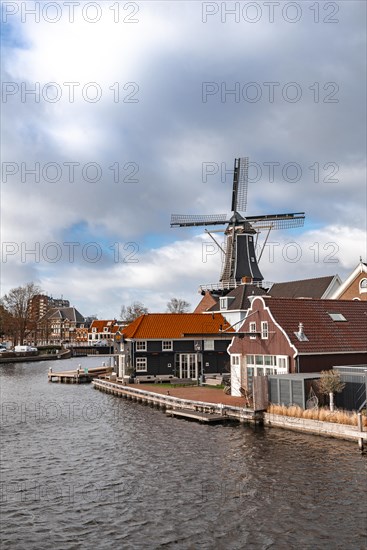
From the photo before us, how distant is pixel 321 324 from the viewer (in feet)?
123

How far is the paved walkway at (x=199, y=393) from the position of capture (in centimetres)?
3755

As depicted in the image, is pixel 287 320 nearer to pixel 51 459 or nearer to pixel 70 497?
pixel 51 459

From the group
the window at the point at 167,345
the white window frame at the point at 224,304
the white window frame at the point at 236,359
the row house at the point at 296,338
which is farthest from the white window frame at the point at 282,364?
the white window frame at the point at 224,304

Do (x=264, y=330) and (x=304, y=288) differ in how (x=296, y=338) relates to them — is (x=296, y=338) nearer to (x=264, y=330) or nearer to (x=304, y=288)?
(x=264, y=330)

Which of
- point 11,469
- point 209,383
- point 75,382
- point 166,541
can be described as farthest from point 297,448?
point 75,382

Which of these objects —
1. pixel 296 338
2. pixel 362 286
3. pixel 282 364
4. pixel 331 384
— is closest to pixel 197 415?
pixel 282 364

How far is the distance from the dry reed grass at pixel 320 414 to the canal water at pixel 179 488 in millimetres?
1361

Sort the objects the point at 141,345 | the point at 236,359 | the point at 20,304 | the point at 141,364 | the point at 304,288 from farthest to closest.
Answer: the point at 20,304, the point at 304,288, the point at 141,364, the point at 141,345, the point at 236,359

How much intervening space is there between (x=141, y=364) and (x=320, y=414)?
91.2 feet

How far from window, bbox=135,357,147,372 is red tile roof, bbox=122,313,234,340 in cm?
219

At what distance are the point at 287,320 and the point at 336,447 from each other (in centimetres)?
1230

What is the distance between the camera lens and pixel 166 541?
52.3 feet

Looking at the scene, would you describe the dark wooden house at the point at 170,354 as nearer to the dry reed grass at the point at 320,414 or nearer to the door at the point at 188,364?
the door at the point at 188,364

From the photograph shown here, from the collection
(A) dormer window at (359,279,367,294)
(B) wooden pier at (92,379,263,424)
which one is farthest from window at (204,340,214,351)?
(A) dormer window at (359,279,367,294)
